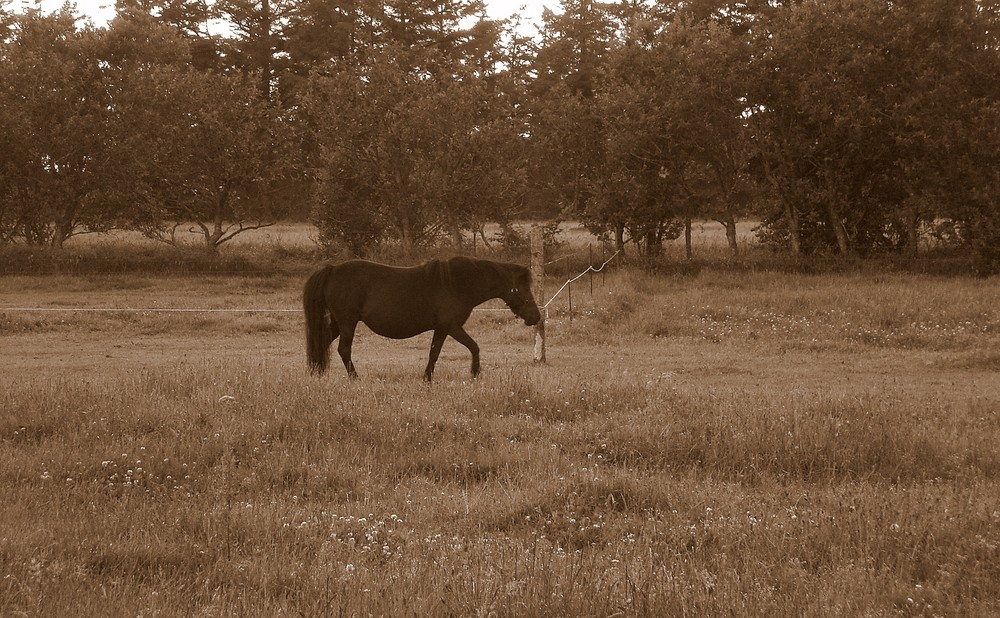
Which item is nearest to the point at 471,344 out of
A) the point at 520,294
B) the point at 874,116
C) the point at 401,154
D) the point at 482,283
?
the point at 482,283

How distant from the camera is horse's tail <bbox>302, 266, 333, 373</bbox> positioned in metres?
11.6

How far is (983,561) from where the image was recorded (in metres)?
5.32

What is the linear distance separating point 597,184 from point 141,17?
17441mm

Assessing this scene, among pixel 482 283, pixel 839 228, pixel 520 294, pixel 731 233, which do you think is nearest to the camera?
pixel 482 283

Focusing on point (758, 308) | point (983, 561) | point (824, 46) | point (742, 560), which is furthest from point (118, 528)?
point (824, 46)

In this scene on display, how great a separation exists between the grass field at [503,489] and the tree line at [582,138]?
546 inches

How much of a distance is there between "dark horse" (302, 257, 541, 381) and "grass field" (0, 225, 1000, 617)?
723mm

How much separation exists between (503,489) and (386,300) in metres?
5.29

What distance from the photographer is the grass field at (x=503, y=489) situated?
4.75 meters

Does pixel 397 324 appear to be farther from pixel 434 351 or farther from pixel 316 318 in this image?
pixel 316 318

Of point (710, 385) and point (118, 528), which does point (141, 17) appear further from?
point (118, 528)

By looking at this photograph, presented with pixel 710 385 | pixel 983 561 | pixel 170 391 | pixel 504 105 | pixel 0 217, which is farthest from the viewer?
pixel 504 105

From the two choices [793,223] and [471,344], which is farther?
[793,223]

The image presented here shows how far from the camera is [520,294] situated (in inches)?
485
